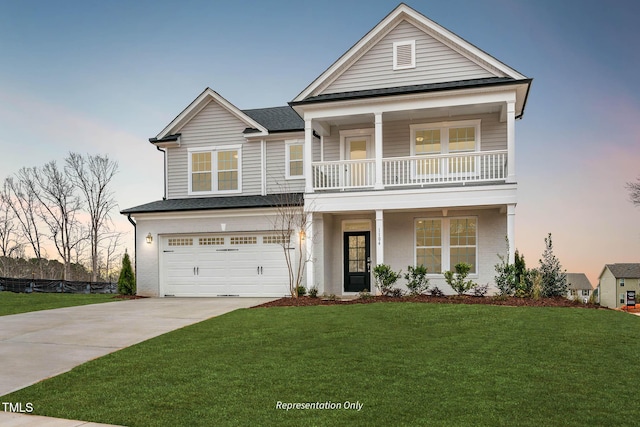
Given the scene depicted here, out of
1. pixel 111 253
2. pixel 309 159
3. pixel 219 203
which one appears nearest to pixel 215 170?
pixel 219 203

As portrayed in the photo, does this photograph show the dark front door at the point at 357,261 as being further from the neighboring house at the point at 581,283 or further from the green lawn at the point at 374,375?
the neighboring house at the point at 581,283

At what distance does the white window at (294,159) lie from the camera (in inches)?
732

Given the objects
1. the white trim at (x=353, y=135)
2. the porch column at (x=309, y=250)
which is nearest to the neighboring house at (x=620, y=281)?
the white trim at (x=353, y=135)

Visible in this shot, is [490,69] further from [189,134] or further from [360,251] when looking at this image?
[189,134]

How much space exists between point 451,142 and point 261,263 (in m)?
8.10

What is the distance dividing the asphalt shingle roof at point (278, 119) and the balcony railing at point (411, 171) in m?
2.97

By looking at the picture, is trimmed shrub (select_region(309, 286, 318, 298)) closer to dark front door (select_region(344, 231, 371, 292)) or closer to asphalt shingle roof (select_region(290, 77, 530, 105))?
dark front door (select_region(344, 231, 371, 292))

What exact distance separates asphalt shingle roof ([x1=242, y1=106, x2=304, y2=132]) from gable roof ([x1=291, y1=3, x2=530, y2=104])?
2.56 meters

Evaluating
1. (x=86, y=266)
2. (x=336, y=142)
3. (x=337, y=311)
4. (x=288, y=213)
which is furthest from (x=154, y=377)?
(x=86, y=266)

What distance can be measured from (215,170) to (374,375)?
14.5 m

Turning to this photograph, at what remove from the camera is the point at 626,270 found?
51312 millimetres

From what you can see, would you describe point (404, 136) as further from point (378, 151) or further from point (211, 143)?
point (211, 143)

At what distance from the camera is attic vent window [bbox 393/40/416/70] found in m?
15.9

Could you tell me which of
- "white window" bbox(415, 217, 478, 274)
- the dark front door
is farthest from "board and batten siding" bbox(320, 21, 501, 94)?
the dark front door
